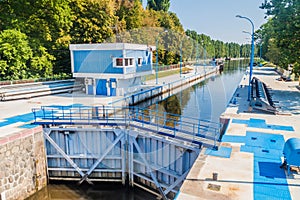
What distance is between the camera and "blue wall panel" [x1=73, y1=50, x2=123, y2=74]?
22.0 meters

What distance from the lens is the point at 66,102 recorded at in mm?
19969

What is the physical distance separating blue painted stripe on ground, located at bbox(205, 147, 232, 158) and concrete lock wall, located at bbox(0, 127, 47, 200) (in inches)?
315

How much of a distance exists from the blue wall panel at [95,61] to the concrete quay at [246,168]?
11.9 m

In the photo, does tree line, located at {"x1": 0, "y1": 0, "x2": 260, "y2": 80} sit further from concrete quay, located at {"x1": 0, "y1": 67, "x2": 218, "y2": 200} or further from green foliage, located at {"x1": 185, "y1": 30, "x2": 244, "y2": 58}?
green foliage, located at {"x1": 185, "y1": 30, "x2": 244, "y2": 58}

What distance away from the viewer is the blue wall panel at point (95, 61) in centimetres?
2205

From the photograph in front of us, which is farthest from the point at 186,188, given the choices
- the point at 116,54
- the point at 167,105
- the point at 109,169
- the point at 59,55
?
the point at 59,55

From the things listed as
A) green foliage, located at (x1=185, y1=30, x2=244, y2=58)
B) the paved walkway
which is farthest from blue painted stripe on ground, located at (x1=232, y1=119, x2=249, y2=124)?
green foliage, located at (x1=185, y1=30, x2=244, y2=58)

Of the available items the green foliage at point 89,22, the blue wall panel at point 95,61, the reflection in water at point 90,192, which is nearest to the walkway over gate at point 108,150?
the reflection in water at point 90,192

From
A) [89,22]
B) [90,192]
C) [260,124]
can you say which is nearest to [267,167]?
[260,124]

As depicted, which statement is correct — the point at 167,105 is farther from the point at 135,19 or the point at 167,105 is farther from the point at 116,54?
the point at 135,19

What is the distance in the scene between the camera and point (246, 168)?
8.49 m

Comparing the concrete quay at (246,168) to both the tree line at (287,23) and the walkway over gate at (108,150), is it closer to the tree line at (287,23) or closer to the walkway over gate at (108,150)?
Answer: the walkway over gate at (108,150)

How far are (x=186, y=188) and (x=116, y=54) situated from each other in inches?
646

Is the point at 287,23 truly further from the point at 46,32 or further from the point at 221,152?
the point at 46,32
